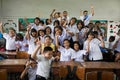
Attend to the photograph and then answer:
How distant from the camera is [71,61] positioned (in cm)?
484

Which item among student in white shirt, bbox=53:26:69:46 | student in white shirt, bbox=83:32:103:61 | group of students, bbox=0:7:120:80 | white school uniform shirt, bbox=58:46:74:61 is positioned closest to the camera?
group of students, bbox=0:7:120:80

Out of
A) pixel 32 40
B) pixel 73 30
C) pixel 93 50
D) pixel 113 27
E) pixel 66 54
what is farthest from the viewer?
pixel 113 27

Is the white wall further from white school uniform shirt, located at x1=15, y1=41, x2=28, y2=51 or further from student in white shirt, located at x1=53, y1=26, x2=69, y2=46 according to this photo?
student in white shirt, located at x1=53, y1=26, x2=69, y2=46

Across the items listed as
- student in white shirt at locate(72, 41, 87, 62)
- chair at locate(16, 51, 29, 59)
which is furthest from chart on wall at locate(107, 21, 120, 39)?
chair at locate(16, 51, 29, 59)

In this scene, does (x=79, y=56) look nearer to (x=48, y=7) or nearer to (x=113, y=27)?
(x=48, y=7)

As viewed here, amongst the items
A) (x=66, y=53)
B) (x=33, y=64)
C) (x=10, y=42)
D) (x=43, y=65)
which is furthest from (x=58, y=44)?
(x=43, y=65)

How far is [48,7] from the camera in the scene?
8781mm

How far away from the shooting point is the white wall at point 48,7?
28.7ft

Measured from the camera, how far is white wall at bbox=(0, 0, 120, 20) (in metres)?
8.73

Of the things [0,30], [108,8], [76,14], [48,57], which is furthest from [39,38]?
[108,8]

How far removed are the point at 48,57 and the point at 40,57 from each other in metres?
0.14

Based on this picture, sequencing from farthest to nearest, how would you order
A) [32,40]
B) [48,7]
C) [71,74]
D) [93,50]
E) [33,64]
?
[48,7] → [32,40] → [93,50] → [33,64] → [71,74]

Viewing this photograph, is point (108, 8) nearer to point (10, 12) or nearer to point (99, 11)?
point (99, 11)

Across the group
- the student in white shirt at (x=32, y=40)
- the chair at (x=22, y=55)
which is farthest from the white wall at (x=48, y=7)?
the chair at (x=22, y=55)
